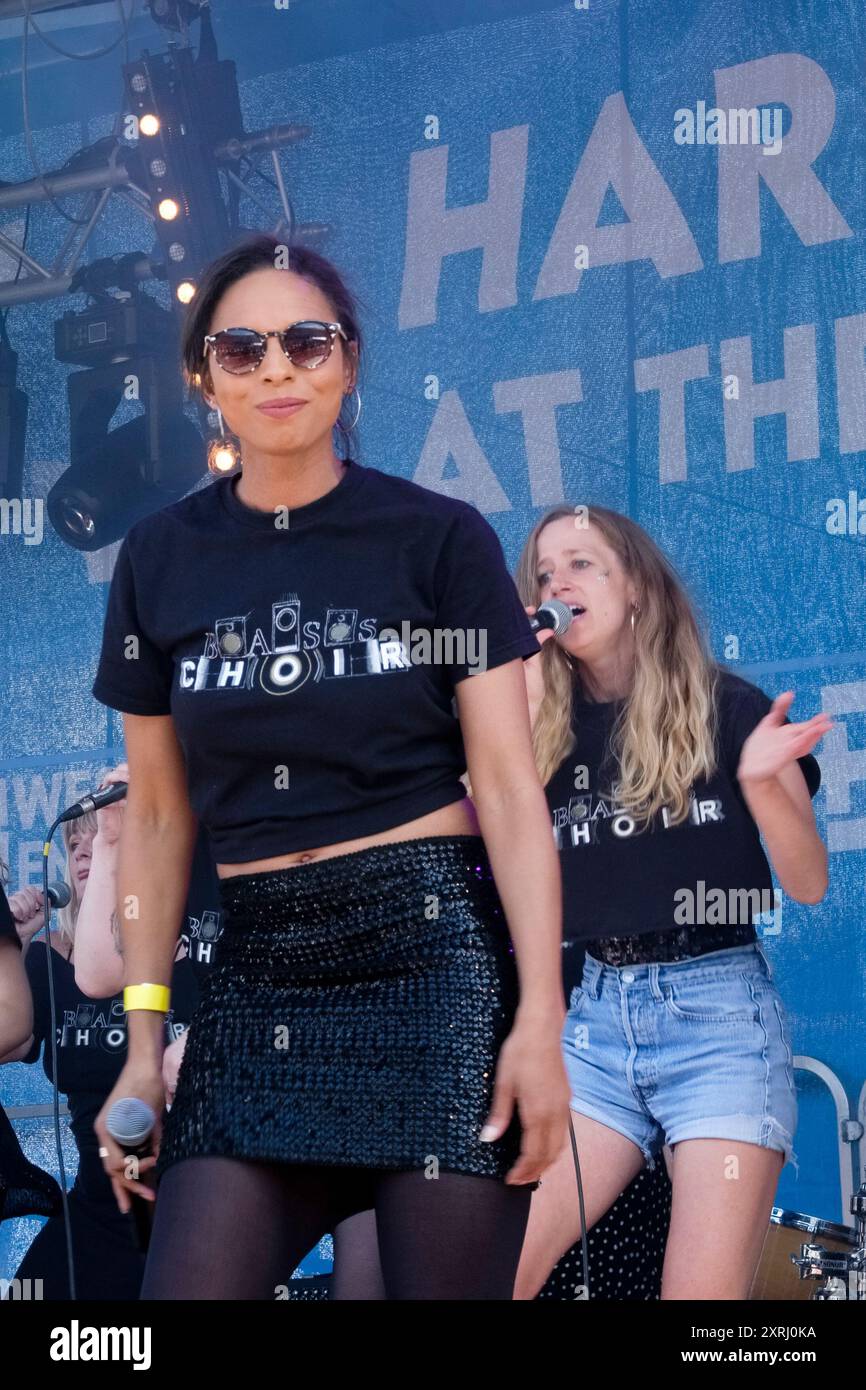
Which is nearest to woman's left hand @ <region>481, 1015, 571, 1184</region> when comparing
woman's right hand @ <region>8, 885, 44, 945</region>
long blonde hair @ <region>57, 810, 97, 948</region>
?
long blonde hair @ <region>57, 810, 97, 948</region>

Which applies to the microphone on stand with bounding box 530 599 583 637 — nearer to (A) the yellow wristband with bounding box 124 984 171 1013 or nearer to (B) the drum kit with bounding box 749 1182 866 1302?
(B) the drum kit with bounding box 749 1182 866 1302

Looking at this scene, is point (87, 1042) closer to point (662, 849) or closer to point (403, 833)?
point (662, 849)

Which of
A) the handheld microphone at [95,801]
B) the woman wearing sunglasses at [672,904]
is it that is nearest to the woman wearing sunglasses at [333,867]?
the woman wearing sunglasses at [672,904]

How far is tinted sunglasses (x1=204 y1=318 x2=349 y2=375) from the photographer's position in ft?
6.29

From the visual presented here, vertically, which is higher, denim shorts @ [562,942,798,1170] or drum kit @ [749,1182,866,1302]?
denim shorts @ [562,942,798,1170]

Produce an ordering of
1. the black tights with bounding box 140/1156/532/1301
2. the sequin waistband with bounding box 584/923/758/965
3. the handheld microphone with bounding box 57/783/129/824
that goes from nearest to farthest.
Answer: the black tights with bounding box 140/1156/532/1301
the sequin waistband with bounding box 584/923/758/965
the handheld microphone with bounding box 57/783/129/824

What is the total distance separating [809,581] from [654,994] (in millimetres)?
1146

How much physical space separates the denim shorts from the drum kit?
33 centimetres

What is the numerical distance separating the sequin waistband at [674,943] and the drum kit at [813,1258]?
0.63 metres

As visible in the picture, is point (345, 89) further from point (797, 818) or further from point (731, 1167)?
point (731, 1167)

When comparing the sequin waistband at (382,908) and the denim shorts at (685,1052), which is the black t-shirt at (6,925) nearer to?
the denim shorts at (685,1052)
